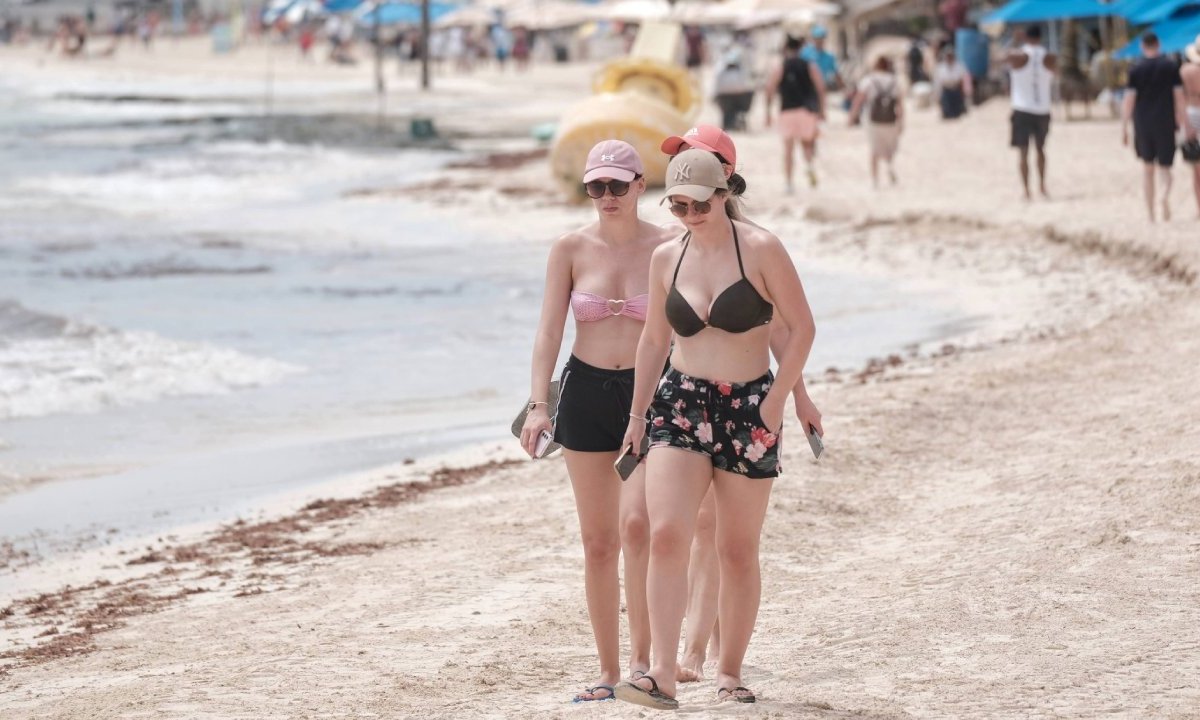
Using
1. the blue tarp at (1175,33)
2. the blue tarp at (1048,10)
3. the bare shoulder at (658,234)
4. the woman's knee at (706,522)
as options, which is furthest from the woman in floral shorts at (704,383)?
the blue tarp at (1048,10)

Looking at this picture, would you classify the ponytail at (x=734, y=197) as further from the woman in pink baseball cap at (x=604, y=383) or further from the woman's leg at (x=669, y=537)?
the woman's leg at (x=669, y=537)

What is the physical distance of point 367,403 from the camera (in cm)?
1148

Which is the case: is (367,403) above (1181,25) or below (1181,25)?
below

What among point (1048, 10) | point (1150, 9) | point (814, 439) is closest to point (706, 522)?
point (814, 439)

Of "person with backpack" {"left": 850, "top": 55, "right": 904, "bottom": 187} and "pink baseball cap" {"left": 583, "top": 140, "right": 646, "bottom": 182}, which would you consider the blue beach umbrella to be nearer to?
"person with backpack" {"left": 850, "top": 55, "right": 904, "bottom": 187}

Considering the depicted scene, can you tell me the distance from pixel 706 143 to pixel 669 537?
1.06m

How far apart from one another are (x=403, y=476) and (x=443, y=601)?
2812 millimetres

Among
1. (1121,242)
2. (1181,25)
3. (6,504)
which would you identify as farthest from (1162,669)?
(1181,25)

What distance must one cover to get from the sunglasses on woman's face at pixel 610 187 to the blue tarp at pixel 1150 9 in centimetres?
1931

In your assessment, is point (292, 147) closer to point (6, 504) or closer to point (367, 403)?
point (367, 403)

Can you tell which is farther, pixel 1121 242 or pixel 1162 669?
pixel 1121 242

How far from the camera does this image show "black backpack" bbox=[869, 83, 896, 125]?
61.2ft

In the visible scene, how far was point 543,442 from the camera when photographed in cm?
496

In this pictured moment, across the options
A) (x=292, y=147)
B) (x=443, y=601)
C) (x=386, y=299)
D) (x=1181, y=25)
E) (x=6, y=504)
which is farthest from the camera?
(x=292, y=147)
